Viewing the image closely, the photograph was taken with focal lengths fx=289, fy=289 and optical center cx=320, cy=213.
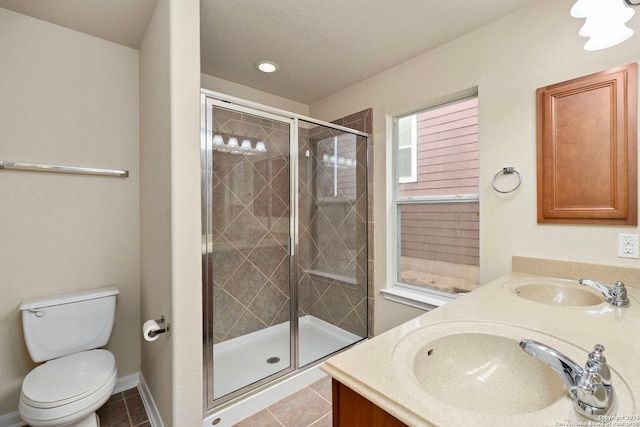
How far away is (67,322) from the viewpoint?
174 centimetres

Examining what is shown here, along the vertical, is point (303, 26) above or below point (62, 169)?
above

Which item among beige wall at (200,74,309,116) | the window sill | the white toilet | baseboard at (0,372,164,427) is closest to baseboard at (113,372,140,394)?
baseboard at (0,372,164,427)

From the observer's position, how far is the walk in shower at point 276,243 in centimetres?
194

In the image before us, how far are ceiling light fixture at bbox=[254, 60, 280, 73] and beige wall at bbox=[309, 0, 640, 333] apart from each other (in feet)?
3.63

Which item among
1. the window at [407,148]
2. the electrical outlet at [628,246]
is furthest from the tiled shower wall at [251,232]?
the electrical outlet at [628,246]

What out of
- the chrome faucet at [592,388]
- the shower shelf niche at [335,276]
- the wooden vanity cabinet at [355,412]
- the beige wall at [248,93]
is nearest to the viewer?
the chrome faucet at [592,388]

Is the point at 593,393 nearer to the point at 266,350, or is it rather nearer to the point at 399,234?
the point at 399,234

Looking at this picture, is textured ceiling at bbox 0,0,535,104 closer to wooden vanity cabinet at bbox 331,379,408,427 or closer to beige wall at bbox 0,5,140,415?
beige wall at bbox 0,5,140,415

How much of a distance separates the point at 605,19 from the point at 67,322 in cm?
306

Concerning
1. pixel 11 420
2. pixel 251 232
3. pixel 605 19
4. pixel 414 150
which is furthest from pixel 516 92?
pixel 11 420

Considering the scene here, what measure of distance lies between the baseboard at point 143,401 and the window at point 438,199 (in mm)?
1940

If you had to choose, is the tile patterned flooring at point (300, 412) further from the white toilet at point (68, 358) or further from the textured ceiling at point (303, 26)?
the textured ceiling at point (303, 26)

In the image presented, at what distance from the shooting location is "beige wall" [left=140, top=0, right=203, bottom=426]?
1416 millimetres

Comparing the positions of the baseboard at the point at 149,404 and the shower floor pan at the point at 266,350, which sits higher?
the shower floor pan at the point at 266,350
